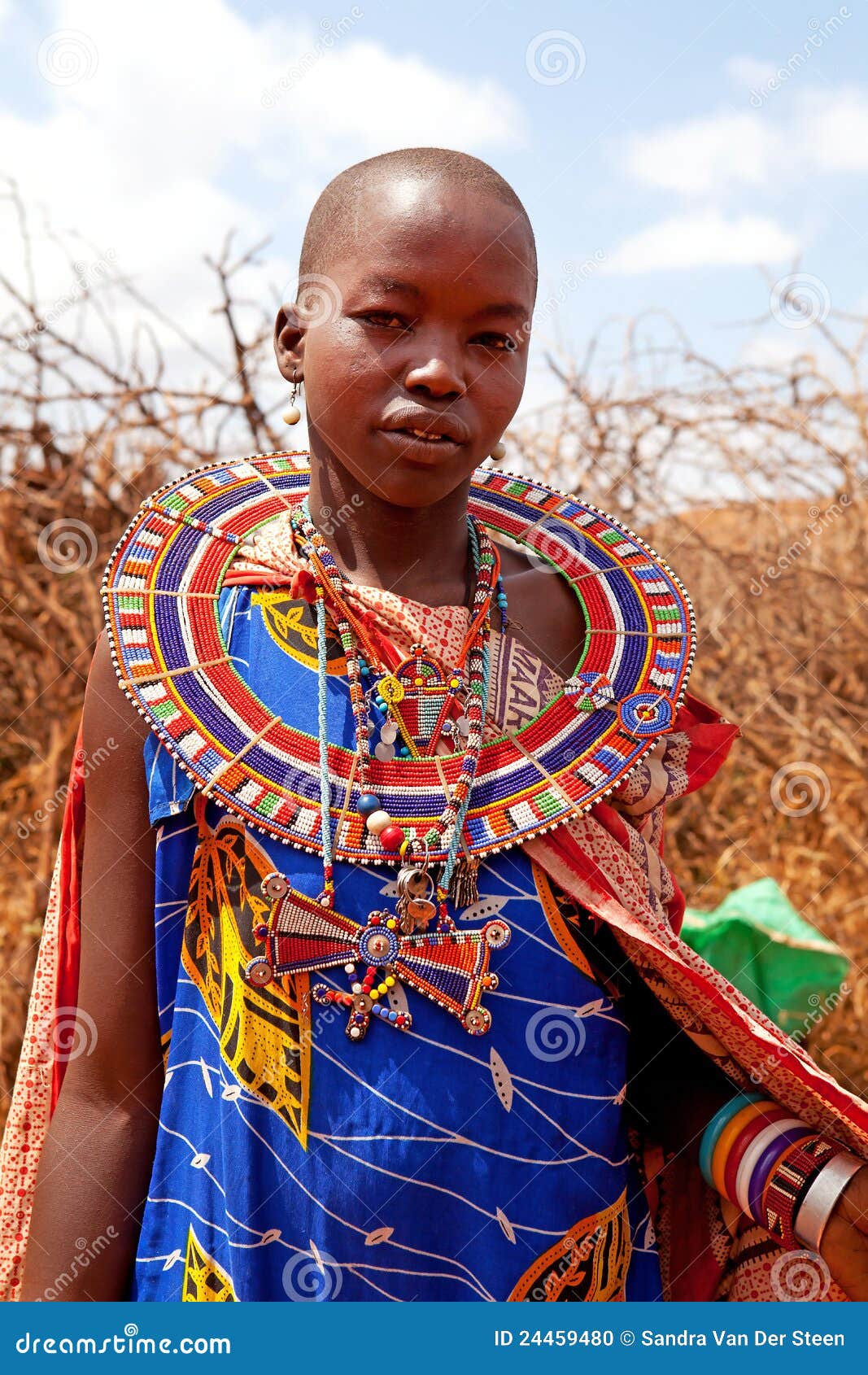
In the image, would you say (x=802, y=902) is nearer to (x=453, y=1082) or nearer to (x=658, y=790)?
(x=658, y=790)

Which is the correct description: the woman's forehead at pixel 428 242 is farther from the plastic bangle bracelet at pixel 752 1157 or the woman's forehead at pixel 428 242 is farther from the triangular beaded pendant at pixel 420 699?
the plastic bangle bracelet at pixel 752 1157

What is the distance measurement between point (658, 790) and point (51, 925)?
930mm

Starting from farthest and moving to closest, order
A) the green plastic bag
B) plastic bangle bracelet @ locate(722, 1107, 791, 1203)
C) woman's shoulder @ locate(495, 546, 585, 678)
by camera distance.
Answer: the green plastic bag, woman's shoulder @ locate(495, 546, 585, 678), plastic bangle bracelet @ locate(722, 1107, 791, 1203)

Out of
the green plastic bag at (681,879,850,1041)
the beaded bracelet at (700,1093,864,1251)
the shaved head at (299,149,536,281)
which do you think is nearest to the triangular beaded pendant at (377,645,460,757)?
the shaved head at (299,149,536,281)

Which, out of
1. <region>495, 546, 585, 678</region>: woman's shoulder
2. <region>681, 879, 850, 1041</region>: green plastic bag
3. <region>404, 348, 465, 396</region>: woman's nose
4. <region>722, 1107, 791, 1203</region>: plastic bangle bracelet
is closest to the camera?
<region>404, 348, 465, 396</region>: woman's nose

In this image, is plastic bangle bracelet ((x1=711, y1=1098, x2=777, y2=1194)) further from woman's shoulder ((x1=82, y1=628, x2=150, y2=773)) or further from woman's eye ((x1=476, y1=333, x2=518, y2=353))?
woman's eye ((x1=476, y1=333, x2=518, y2=353))

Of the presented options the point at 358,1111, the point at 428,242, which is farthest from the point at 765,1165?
the point at 428,242

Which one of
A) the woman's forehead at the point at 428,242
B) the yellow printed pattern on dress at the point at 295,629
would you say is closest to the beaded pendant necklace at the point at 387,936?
the yellow printed pattern on dress at the point at 295,629

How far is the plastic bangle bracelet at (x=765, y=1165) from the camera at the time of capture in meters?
1.72

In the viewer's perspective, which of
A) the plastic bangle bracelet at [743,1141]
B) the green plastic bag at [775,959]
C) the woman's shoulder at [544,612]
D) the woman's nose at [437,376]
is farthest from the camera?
the green plastic bag at [775,959]

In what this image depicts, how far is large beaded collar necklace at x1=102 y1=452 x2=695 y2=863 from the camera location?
5.62ft

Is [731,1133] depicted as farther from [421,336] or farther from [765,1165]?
[421,336]

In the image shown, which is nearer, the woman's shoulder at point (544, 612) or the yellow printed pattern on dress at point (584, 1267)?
the yellow printed pattern on dress at point (584, 1267)

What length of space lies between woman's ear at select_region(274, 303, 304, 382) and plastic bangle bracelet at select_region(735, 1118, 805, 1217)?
1.22 m
